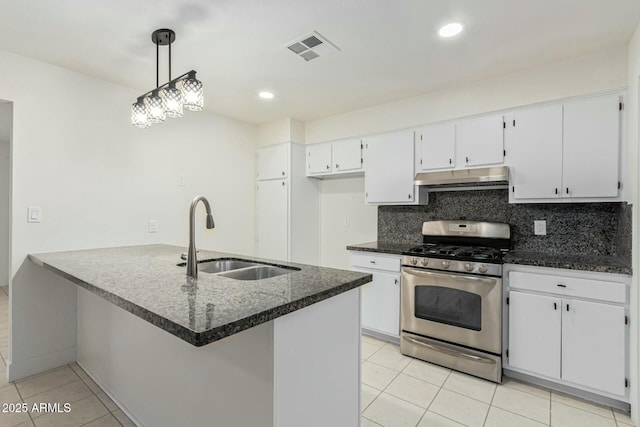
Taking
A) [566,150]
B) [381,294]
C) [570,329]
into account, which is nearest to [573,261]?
[570,329]

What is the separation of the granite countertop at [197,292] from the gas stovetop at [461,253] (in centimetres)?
124

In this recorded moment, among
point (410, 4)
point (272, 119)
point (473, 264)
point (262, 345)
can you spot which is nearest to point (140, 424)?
point (262, 345)

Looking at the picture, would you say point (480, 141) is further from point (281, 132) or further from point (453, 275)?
point (281, 132)

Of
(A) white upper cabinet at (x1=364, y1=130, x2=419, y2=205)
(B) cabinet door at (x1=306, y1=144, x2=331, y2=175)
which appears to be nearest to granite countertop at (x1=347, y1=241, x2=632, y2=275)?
(A) white upper cabinet at (x1=364, y1=130, x2=419, y2=205)

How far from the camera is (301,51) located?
2.27 metres

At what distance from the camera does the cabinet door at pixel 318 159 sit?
3.77m

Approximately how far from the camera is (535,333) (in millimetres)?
2215

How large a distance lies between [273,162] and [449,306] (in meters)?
2.58

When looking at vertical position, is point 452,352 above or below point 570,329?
below

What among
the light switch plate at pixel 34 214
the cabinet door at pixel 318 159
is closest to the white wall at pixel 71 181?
the light switch plate at pixel 34 214

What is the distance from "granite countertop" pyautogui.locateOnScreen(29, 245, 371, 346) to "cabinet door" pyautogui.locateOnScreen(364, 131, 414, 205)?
1.68 meters

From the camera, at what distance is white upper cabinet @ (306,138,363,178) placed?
3520 millimetres

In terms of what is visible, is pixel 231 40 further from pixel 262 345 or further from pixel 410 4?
pixel 262 345

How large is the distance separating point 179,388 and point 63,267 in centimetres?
102
